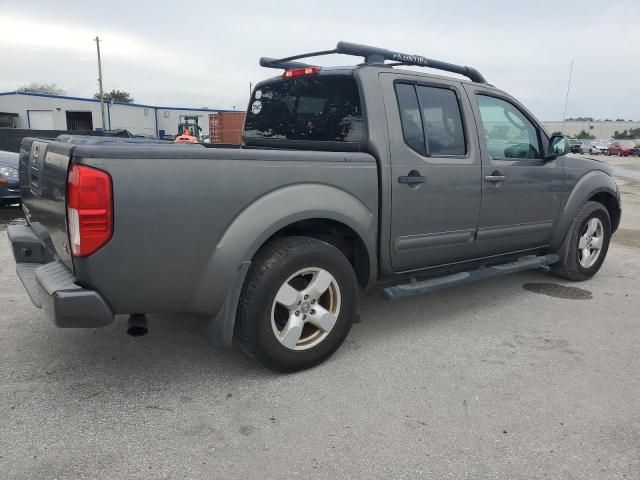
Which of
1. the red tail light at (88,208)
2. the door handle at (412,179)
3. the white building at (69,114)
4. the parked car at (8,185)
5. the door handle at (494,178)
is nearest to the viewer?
the red tail light at (88,208)

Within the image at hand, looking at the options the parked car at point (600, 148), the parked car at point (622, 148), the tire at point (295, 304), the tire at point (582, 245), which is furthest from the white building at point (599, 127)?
the tire at point (295, 304)

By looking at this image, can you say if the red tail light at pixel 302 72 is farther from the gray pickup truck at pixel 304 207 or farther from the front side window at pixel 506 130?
the front side window at pixel 506 130

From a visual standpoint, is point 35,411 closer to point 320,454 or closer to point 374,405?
point 320,454

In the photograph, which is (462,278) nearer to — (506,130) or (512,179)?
(512,179)

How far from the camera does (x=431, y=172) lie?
3.46 m

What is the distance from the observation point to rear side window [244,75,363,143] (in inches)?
134

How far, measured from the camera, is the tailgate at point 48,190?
8.08 ft

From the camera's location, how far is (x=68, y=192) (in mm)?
2346

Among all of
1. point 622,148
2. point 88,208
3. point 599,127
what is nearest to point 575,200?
point 88,208

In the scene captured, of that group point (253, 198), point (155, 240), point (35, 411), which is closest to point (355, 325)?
point (253, 198)

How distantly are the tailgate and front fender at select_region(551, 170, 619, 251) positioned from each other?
4030mm

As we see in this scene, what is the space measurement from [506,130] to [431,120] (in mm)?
929

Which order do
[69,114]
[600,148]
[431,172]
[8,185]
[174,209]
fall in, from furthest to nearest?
1. [600,148]
2. [69,114]
3. [8,185]
4. [431,172]
5. [174,209]

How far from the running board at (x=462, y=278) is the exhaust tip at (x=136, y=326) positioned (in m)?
1.55
